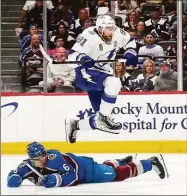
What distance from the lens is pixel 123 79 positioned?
7.13 m

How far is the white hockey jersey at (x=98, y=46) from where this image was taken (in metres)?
4.88

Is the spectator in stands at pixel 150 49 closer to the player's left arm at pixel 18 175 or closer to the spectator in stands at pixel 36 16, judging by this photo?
the spectator in stands at pixel 36 16

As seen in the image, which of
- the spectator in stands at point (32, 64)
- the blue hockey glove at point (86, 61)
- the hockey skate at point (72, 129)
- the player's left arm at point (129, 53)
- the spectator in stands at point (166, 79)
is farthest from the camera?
the spectator in stands at point (32, 64)

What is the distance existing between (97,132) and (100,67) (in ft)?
6.23

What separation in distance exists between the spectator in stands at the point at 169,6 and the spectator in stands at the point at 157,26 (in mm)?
112

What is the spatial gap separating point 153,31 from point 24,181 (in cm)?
310

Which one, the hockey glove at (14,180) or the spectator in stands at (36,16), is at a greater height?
the spectator in stands at (36,16)

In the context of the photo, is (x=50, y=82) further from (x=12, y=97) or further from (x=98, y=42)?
(x=98, y=42)

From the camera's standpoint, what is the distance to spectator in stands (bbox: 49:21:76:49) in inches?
294

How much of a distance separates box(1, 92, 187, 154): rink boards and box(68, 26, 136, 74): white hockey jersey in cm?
181

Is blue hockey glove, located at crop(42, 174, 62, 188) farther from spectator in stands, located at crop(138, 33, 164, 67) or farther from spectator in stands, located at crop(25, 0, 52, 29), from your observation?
spectator in stands, located at crop(25, 0, 52, 29)

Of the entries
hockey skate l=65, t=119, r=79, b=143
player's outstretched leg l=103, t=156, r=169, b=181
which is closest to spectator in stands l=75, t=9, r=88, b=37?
hockey skate l=65, t=119, r=79, b=143

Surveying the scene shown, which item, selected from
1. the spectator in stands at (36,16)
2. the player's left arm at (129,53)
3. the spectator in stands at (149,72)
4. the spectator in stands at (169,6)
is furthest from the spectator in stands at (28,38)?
the player's left arm at (129,53)

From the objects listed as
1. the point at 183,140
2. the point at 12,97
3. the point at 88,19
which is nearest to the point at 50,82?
the point at 12,97
